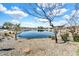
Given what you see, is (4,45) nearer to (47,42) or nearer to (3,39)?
(3,39)

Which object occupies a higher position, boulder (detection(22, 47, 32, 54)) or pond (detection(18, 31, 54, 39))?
pond (detection(18, 31, 54, 39))

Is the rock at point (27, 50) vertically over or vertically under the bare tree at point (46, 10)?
under

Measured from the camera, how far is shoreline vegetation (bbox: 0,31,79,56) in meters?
2.53

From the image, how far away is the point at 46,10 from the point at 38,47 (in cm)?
40

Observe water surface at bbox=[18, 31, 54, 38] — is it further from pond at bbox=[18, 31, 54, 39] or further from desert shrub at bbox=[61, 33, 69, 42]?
desert shrub at bbox=[61, 33, 69, 42]

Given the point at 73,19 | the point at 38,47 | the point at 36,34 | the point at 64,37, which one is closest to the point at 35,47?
the point at 38,47

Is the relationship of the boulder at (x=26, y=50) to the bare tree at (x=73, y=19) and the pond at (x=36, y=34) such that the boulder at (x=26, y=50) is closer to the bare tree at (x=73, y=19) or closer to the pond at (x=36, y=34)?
the pond at (x=36, y=34)

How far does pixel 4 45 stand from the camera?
8.38 feet

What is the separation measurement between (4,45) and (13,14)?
34 cm

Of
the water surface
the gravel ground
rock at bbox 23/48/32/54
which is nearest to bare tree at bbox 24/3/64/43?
the water surface

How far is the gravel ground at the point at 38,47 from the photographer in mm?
2525

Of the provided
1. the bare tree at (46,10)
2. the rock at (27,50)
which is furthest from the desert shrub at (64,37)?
the rock at (27,50)

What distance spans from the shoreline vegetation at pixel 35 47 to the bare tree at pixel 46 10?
216 mm

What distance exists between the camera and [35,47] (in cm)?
256
